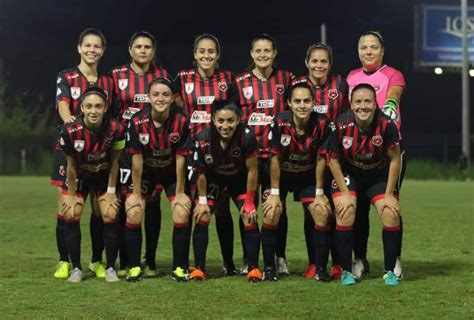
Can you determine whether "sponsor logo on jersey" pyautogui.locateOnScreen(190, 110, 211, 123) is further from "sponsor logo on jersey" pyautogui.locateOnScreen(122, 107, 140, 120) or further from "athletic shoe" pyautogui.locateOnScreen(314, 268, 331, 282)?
"athletic shoe" pyautogui.locateOnScreen(314, 268, 331, 282)

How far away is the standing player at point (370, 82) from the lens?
671cm

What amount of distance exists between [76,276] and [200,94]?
1557 mm

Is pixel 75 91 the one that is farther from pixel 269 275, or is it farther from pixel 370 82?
pixel 370 82

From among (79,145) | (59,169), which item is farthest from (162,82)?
(59,169)

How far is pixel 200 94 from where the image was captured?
22.3ft

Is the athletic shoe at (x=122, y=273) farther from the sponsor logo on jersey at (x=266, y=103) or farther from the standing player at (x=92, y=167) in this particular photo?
the sponsor logo on jersey at (x=266, y=103)

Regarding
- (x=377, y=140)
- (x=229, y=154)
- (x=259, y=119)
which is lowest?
(x=229, y=154)

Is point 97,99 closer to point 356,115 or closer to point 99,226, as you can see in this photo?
point 99,226

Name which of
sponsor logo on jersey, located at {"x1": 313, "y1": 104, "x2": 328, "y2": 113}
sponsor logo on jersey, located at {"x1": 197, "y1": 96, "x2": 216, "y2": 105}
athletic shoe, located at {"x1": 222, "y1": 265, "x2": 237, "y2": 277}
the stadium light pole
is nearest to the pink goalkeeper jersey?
sponsor logo on jersey, located at {"x1": 313, "y1": 104, "x2": 328, "y2": 113}

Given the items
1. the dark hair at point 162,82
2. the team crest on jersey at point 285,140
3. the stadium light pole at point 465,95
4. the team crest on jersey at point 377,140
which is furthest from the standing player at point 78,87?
the stadium light pole at point 465,95

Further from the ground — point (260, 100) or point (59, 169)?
point (260, 100)

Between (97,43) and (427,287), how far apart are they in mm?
2882

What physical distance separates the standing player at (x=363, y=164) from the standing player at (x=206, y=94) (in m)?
0.87

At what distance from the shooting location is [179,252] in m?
6.58
